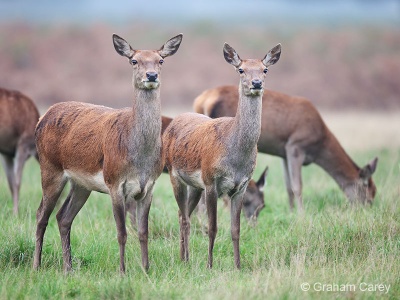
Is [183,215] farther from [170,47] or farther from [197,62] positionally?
[197,62]

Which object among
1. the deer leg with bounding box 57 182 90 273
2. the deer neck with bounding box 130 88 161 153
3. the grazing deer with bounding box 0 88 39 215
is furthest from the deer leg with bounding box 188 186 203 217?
the grazing deer with bounding box 0 88 39 215

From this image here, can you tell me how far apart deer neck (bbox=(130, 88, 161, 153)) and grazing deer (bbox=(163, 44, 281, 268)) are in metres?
0.84

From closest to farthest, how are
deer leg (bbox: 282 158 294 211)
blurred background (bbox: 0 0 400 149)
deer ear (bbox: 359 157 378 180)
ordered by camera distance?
deer leg (bbox: 282 158 294 211) → deer ear (bbox: 359 157 378 180) → blurred background (bbox: 0 0 400 149)

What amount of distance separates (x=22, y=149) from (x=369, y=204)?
208 inches

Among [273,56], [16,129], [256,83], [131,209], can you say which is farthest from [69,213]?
[16,129]

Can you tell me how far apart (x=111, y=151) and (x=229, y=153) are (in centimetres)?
130

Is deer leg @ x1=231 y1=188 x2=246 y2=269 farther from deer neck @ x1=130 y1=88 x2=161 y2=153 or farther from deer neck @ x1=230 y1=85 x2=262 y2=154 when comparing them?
deer neck @ x1=130 y1=88 x2=161 y2=153

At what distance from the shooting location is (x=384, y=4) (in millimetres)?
125312

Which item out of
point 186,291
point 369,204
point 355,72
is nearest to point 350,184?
point 369,204

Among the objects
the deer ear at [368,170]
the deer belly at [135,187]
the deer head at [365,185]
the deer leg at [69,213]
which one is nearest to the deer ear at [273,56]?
the deer belly at [135,187]

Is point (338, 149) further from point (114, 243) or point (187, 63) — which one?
point (187, 63)

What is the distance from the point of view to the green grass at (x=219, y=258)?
6.92m

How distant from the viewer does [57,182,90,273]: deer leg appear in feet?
27.1

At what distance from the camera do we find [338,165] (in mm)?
12688
